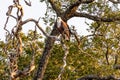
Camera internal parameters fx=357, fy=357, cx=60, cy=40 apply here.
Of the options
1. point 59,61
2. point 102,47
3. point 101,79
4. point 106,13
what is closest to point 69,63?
point 59,61

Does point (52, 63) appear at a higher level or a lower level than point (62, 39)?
lower

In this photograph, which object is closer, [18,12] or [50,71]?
[18,12]

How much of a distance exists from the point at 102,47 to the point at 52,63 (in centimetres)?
438

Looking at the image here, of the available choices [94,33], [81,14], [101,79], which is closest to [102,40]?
[94,33]

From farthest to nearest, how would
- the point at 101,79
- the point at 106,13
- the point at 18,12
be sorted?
the point at 106,13
the point at 101,79
the point at 18,12

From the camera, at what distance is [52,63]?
2889 centimetres

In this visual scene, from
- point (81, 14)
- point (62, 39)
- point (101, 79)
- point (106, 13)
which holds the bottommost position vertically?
point (106, 13)

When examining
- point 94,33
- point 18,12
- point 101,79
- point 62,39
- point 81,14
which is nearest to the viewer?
point 62,39

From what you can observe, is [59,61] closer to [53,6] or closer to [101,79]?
[53,6]

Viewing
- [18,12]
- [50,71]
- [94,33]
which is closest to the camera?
[18,12]

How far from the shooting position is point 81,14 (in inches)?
791

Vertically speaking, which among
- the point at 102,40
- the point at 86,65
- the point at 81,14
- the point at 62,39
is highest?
the point at 62,39

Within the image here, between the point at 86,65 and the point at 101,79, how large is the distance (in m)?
22.9

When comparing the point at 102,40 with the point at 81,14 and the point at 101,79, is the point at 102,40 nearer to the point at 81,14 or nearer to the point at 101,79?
the point at 81,14
